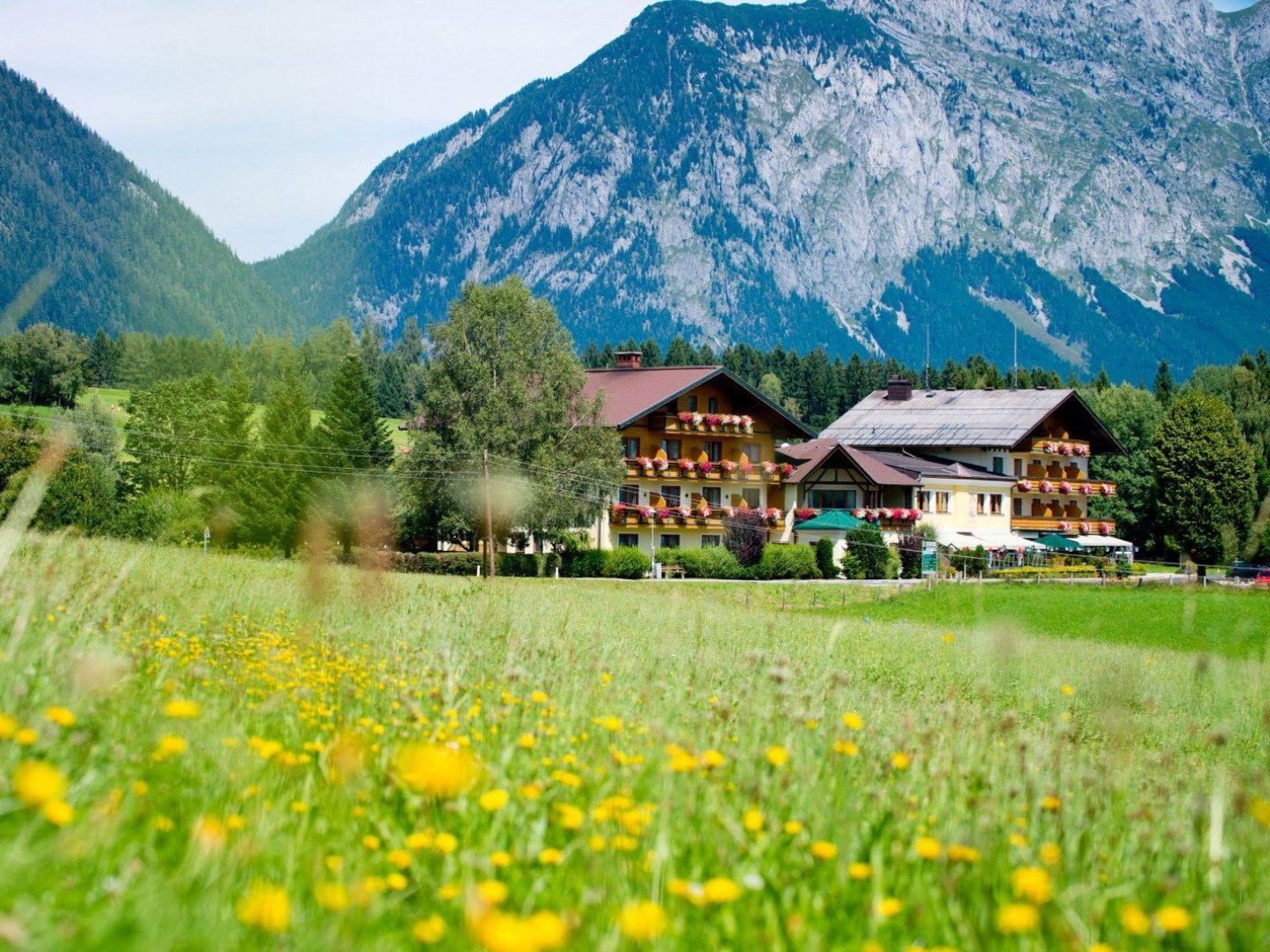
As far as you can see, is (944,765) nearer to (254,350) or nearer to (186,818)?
(186,818)

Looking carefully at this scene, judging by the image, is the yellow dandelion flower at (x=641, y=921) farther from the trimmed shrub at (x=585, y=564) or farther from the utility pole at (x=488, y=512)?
the trimmed shrub at (x=585, y=564)

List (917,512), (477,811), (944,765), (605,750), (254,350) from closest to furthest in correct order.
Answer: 1. (477,811)
2. (605,750)
3. (944,765)
4. (917,512)
5. (254,350)

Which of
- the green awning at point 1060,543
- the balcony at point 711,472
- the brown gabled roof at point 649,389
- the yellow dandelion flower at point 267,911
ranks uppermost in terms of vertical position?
the brown gabled roof at point 649,389

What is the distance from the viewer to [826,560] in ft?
177

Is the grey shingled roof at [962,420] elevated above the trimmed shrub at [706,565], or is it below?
above

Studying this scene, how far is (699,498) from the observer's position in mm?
56250

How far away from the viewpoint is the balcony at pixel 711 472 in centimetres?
5412

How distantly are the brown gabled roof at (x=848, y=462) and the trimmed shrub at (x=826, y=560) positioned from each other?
621 centimetres

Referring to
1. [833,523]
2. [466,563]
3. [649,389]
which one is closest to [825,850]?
[466,563]

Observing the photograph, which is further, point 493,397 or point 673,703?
point 493,397

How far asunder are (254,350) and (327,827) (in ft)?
453

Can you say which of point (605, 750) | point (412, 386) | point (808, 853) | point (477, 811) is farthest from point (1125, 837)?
point (412, 386)

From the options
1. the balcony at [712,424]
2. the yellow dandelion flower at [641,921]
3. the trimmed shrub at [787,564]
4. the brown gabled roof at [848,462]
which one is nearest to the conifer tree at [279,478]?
the balcony at [712,424]

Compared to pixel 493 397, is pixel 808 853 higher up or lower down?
lower down
